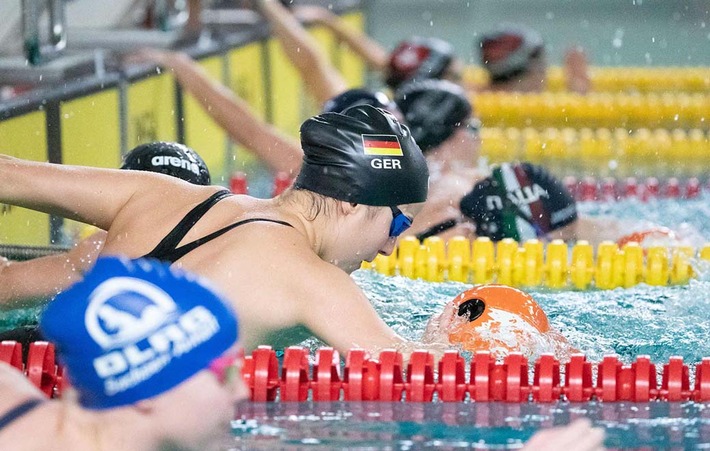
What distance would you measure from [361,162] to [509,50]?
5.18 meters

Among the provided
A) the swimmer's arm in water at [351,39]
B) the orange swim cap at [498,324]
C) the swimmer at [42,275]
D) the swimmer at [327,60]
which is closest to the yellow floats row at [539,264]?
the orange swim cap at [498,324]

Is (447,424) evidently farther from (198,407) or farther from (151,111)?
(151,111)

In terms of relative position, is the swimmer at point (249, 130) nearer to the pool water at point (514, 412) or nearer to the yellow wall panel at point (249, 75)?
the pool water at point (514, 412)

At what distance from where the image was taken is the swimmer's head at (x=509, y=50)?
7723mm

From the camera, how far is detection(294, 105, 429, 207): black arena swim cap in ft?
9.05

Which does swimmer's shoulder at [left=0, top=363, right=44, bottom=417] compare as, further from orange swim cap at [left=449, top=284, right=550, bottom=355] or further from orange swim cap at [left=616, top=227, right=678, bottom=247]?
orange swim cap at [left=616, top=227, right=678, bottom=247]

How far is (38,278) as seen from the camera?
10.6 feet

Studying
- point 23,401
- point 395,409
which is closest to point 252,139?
point 395,409

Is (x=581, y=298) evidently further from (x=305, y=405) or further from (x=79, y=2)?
(x=79, y=2)

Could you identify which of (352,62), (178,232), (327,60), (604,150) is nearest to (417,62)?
(327,60)

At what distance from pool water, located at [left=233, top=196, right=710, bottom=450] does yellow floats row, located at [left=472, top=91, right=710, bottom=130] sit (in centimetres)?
435

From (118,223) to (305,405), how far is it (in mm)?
593

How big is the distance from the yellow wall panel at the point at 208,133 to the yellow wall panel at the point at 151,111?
0.20 m

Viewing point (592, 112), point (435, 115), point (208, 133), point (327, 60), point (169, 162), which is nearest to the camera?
point (169, 162)
